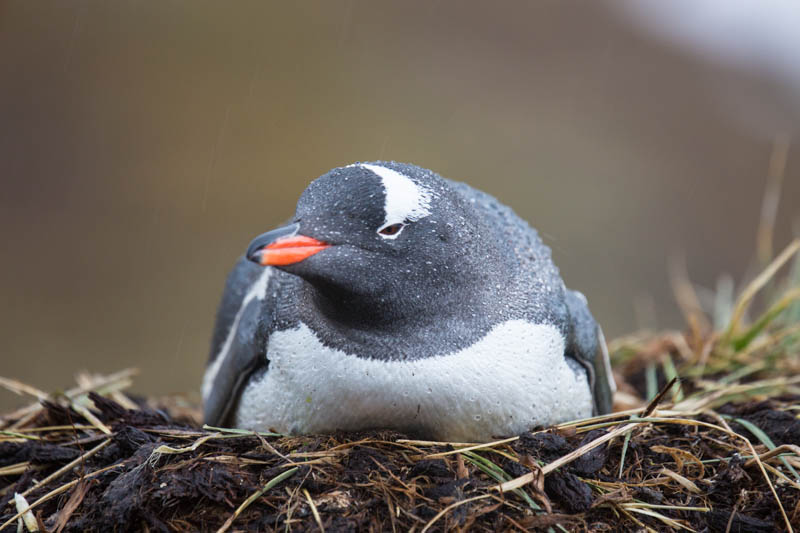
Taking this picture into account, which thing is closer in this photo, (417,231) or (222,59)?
(417,231)

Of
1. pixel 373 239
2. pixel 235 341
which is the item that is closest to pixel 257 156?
pixel 235 341

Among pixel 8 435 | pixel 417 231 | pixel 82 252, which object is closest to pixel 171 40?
pixel 82 252

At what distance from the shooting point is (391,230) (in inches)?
68.5

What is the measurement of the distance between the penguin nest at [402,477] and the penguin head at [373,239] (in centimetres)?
39

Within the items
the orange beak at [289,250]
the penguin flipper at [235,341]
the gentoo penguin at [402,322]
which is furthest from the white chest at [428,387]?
the orange beak at [289,250]

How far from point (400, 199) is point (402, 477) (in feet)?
2.04

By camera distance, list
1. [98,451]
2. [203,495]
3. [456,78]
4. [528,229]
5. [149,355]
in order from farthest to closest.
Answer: [456,78], [149,355], [528,229], [98,451], [203,495]

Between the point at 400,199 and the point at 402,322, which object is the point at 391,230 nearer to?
the point at 400,199

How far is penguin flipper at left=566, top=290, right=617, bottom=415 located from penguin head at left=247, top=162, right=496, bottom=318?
49 centimetres

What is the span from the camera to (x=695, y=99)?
7.77m

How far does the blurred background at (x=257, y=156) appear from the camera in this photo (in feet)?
18.0

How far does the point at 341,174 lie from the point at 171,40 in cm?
517

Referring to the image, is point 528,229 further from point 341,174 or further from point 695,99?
point 695,99

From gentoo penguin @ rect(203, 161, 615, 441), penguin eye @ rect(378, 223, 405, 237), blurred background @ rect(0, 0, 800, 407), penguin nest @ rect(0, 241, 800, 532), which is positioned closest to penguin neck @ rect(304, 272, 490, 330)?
gentoo penguin @ rect(203, 161, 615, 441)
